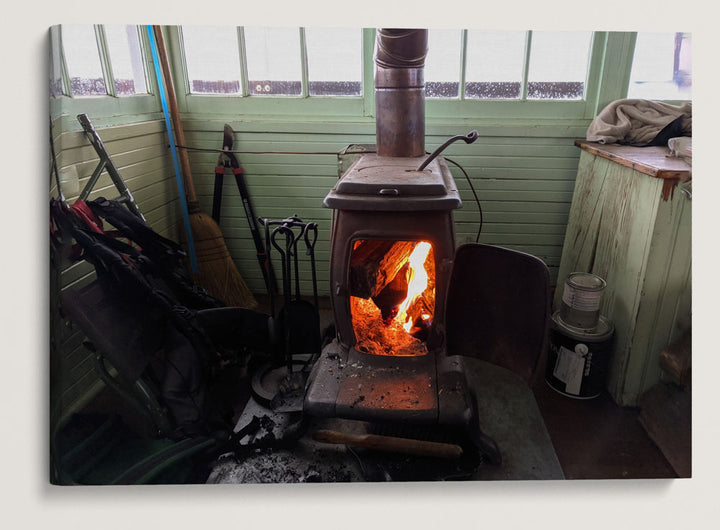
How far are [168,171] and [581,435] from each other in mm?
1960

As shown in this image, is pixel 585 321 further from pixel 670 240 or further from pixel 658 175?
pixel 658 175

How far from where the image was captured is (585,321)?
5.20ft

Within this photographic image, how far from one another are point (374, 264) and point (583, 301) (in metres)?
0.80

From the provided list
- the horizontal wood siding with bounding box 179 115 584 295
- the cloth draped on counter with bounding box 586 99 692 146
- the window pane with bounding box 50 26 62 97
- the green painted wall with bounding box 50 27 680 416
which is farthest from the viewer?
the horizontal wood siding with bounding box 179 115 584 295

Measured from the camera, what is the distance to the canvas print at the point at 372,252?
129cm

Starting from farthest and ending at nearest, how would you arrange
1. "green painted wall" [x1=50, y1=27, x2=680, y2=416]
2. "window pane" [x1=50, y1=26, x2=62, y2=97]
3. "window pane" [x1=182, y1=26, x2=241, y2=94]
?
"green painted wall" [x1=50, y1=27, x2=680, y2=416] < "window pane" [x1=182, y1=26, x2=241, y2=94] < "window pane" [x1=50, y1=26, x2=62, y2=97]

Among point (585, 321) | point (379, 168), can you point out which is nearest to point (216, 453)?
point (379, 168)

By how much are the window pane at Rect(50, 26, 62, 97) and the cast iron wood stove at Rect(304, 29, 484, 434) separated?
808mm

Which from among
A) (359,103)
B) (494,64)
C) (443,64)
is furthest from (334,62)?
(494,64)

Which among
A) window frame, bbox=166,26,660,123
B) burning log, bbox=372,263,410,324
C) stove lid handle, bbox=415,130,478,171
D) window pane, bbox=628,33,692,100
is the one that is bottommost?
burning log, bbox=372,263,410,324

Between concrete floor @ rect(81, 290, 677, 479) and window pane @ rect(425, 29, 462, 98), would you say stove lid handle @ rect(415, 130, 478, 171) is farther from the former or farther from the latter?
concrete floor @ rect(81, 290, 677, 479)

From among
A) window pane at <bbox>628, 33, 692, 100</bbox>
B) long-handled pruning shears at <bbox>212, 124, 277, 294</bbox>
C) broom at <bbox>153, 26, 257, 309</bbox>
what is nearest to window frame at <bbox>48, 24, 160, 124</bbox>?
broom at <bbox>153, 26, 257, 309</bbox>

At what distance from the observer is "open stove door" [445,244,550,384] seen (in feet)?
4.20

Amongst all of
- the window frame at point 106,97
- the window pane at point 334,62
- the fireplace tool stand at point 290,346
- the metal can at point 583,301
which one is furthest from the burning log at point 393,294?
the window frame at point 106,97
